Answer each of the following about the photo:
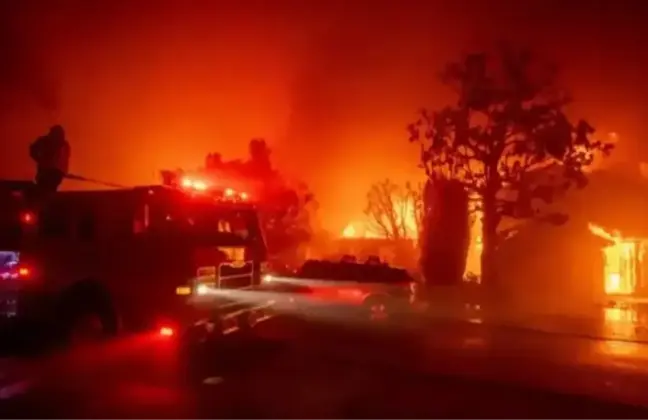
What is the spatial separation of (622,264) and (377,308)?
15190 millimetres

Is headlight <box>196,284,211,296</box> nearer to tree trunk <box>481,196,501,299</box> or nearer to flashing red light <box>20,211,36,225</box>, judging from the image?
flashing red light <box>20,211,36,225</box>

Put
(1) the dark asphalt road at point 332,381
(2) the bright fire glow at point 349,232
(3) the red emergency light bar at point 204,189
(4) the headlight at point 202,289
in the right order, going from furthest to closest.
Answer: (2) the bright fire glow at point 349,232, (3) the red emergency light bar at point 204,189, (4) the headlight at point 202,289, (1) the dark asphalt road at point 332,381

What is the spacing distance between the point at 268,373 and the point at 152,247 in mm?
2012

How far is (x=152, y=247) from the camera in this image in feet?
30.4

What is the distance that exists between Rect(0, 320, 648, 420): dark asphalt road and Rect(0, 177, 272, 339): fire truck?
1.62 feet

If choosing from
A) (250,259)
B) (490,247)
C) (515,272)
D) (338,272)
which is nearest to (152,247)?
(250,259)

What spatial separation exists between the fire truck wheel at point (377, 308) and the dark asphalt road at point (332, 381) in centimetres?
193

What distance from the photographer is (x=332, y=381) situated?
29.1ft

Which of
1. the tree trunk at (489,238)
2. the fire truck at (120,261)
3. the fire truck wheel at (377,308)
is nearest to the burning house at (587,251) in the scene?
the tree trunk at (489,238)

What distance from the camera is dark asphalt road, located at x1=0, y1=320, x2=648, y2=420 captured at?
7320 mm

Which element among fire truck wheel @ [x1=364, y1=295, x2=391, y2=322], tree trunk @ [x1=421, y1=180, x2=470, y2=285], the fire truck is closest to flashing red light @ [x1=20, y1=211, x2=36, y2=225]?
the fire truck

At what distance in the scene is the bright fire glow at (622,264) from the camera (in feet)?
88.4

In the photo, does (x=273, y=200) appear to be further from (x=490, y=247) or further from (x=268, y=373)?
(x=268, y=373)

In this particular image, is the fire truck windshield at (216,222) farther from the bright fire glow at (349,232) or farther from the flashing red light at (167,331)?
the bright fire glow at (349,232)
